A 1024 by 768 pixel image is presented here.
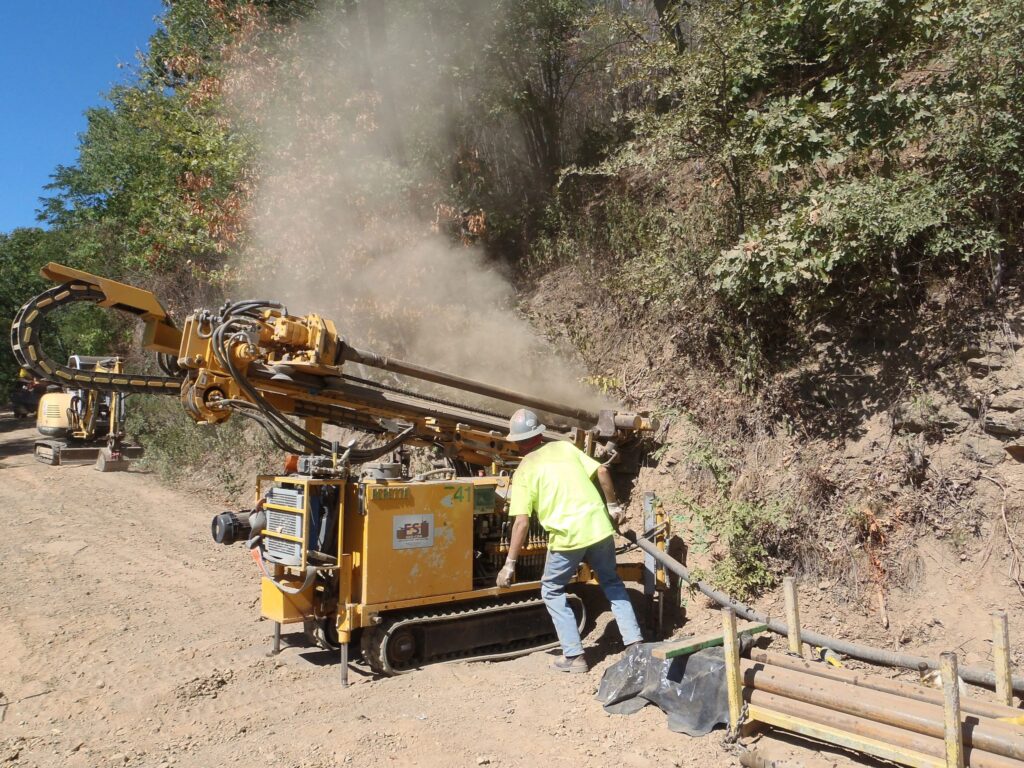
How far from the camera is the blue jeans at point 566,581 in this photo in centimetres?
539

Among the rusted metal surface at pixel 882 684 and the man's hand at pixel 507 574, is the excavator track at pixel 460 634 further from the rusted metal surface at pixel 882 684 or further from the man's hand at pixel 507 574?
the rusted metal surface at pixel 882 684

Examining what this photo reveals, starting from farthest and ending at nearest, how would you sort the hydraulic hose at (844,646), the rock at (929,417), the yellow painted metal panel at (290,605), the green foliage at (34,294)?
1. the green foliage at (34,294)
2. the rock at (929,417)
3. the yellow painted metal panel at (290,605)
4. the hydraulic hose at (844,646)

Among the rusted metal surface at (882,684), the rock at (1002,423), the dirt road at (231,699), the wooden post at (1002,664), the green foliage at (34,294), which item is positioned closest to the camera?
the rusted metal surface at (882,684)

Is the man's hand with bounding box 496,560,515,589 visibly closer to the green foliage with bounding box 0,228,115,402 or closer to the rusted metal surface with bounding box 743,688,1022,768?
the rusted metal surface with bounding box 743,688,1022,768

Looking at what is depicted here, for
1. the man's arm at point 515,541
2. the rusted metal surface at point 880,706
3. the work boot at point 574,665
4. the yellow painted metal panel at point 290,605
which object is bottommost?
the work boot at point 574,665

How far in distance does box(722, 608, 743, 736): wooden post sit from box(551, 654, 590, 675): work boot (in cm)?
Answer: 145

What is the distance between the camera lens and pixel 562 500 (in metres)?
5.39

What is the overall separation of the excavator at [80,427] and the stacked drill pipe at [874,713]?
49.5 ft

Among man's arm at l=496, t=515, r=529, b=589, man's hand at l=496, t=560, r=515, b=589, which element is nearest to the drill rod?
man's arm at l=496, t=515, r=529, b=589

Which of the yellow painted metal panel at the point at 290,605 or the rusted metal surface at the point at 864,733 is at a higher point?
the yellow painted metal panel at the point at 290,605

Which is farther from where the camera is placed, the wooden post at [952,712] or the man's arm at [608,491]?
the man's arm at [608,491]

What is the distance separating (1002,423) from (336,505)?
4.77 meters

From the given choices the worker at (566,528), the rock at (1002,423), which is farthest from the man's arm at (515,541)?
the rock at (1002,423)

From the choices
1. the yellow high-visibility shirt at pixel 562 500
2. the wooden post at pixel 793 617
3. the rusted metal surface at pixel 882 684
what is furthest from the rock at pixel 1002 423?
the yellow high-visibility shirt at pixel 562 500
